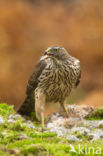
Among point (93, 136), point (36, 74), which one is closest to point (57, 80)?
point (36, 74)

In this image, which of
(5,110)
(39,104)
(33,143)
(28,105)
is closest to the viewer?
(33,143)

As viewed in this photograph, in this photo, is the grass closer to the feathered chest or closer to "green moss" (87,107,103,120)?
the feathered chest

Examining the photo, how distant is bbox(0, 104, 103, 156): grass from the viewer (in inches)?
186

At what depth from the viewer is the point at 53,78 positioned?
325 inches

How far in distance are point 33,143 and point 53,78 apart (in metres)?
3.05

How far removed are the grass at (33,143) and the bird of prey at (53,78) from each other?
1867 millimetres

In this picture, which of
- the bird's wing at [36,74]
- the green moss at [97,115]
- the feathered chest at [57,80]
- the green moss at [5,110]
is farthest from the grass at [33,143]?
the green moss at [97,115]

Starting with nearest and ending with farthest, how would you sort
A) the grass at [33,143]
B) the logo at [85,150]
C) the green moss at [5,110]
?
1. the grass at [33,143]
2. the logo at [85,150]
3. the green moss at [5,110]

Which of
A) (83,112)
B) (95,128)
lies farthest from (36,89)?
(95,128)

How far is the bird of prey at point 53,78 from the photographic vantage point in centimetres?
827

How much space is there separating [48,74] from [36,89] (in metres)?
0.49

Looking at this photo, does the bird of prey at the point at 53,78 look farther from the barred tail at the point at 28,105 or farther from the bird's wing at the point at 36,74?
the barred tail at the point at 28,105

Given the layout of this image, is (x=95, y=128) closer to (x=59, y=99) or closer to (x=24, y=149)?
(x=59, y=99)

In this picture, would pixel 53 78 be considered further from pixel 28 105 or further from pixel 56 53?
pixel 28 105
